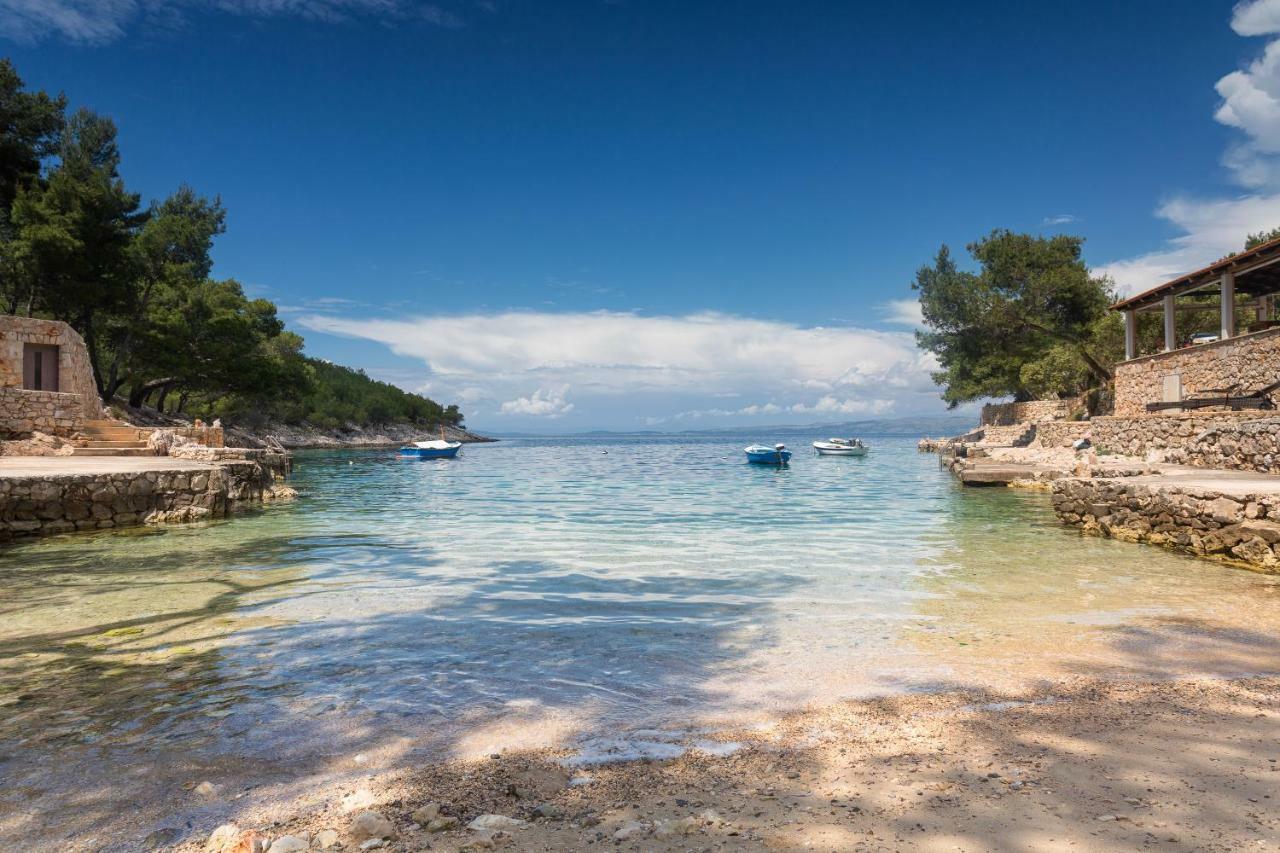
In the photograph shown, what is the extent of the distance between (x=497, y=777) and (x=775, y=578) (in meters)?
7.27

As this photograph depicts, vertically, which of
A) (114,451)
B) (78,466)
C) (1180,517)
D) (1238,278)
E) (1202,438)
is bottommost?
(1180,517)

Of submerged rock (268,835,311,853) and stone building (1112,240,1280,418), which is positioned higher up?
stone building (1112,240,1280,418)

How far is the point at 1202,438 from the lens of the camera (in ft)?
62.6

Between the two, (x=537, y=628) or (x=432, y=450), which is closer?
(x=537, y=628)

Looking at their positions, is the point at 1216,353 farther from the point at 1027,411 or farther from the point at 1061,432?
the point at 1027,411

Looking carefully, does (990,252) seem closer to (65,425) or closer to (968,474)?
(968,474)

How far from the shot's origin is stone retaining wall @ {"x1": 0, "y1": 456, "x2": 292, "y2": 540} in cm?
1390

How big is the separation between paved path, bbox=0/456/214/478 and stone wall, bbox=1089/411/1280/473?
2482cm

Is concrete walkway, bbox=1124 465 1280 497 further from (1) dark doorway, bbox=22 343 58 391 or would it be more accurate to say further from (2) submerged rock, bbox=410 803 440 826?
(1) dark doorway, bbox=22 343 58 391

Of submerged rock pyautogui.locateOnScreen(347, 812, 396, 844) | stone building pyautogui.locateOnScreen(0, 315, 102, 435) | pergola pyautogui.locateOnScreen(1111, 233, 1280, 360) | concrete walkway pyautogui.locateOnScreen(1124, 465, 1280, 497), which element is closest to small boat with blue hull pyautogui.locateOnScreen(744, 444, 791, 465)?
pergola pyautogui.locateOnScreen(1111, 233, 1280, 360)

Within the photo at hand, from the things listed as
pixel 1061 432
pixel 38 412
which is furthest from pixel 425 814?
pixel 1061 432

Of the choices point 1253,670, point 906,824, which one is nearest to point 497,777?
point 906,824

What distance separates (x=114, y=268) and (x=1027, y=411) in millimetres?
56123

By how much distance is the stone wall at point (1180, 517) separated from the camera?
10.8m
